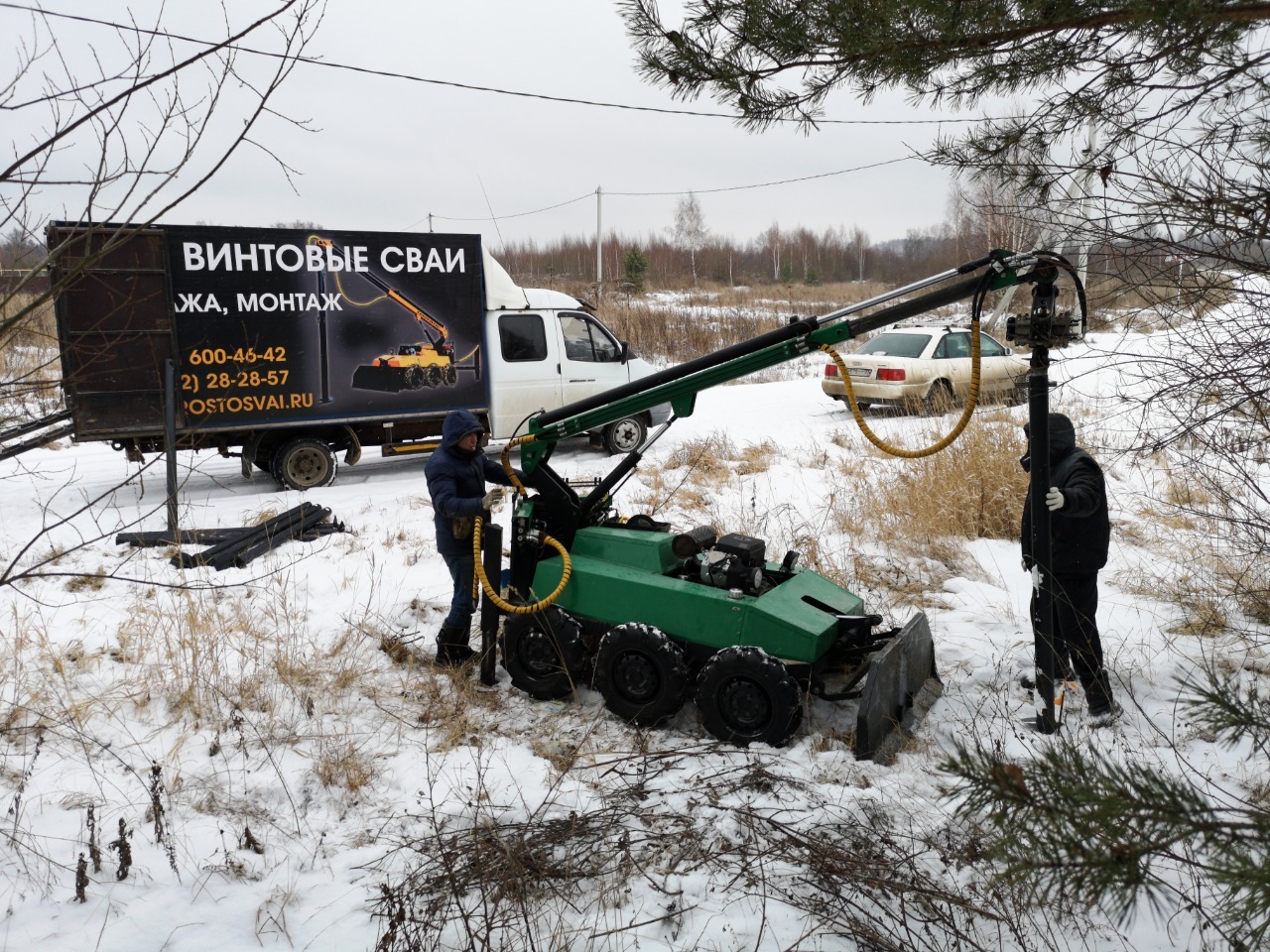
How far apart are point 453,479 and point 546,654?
1.33 metres

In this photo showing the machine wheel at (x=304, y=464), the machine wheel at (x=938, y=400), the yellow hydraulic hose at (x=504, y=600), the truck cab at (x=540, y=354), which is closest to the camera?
the yellow hydraulic hose at (x=504, y=600)

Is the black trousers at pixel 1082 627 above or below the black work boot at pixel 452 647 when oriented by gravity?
above

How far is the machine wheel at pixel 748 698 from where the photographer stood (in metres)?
4.64

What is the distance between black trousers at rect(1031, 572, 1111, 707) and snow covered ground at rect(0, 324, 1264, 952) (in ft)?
0.77

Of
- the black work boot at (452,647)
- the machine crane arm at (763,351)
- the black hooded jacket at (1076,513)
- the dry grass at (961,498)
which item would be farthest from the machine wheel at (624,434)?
the black hooded jacket at (1076,513)

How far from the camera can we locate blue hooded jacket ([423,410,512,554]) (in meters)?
5.88

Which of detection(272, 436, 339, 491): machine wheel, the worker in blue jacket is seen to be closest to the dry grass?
the worker in blue jacket

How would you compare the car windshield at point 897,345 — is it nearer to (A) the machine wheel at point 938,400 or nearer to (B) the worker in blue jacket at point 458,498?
(A) the machine wheel at point 938,400

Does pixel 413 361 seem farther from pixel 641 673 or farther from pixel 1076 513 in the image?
pixel 1076 513

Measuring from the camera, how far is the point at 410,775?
4633mm

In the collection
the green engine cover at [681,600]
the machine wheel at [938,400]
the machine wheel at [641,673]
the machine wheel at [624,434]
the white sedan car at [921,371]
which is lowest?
the machine wheel at [641,673]

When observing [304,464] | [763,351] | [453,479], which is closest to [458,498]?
[453,479]

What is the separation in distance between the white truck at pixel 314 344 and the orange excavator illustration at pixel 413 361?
14 millimetres

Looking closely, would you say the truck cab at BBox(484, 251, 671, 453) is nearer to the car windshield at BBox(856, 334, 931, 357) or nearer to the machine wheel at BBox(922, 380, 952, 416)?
the machine wheel at BBox(922, 380, 952, 416)
